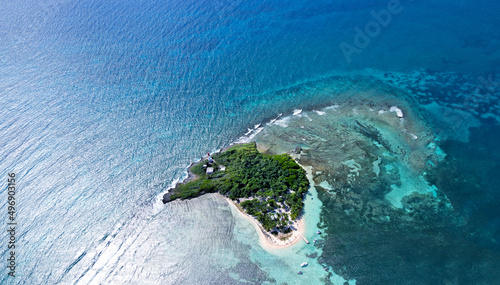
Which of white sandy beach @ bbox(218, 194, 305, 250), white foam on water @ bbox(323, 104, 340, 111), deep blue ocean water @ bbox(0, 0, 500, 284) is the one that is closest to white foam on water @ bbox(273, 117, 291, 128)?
deep blue ocean water @ bbox(0, 0, 500, 284)

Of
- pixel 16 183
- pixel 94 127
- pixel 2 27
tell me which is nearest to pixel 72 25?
pixel 2 27

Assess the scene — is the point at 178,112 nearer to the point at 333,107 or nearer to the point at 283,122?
the point at 283,122

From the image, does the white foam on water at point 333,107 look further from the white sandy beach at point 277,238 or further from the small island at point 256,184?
the white sandy beach at point 277,238

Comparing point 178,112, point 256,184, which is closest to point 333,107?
point 256,184

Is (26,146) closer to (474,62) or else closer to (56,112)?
(56,112)

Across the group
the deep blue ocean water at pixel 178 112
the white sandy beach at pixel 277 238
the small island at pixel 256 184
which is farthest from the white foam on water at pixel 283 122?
the white sandy beach at pixel 277 238

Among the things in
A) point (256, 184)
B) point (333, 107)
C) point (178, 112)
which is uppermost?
point (178, 112)

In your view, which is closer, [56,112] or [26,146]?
[26,146]
